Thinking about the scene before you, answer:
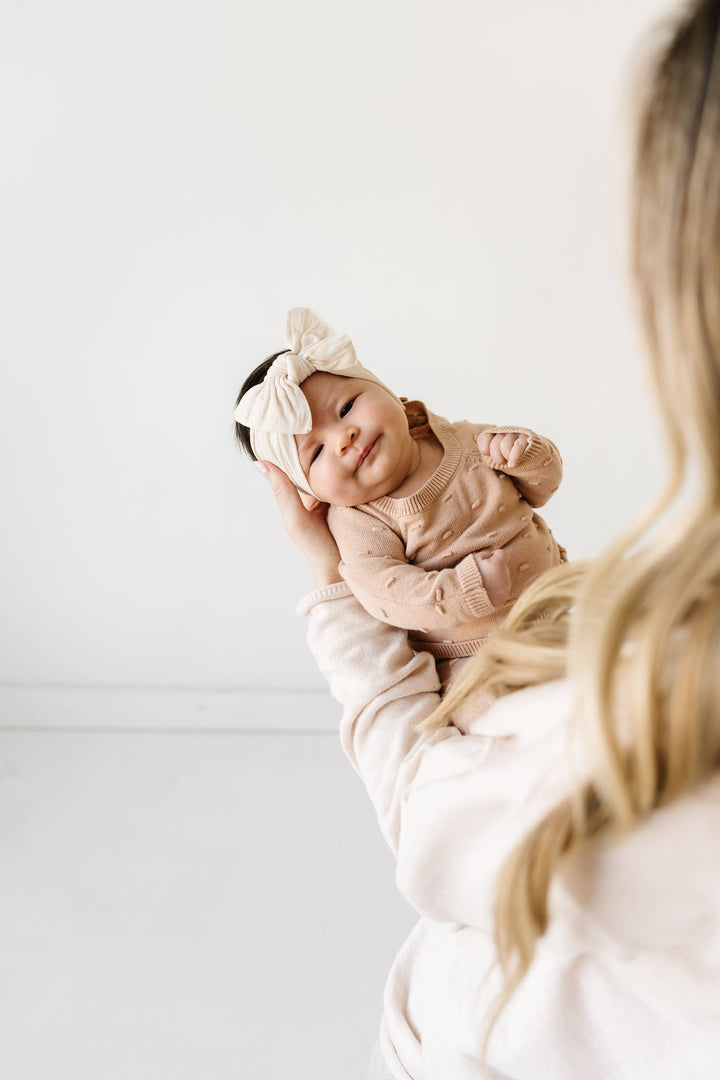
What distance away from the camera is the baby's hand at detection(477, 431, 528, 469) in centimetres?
101

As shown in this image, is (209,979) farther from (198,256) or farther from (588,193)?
(588,193)

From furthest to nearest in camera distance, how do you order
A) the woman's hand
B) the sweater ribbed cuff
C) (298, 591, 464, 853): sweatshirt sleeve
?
the woman's hand, the sweater ribbed cuff, (298, 591, 464, 853): sweatshirt sleeve

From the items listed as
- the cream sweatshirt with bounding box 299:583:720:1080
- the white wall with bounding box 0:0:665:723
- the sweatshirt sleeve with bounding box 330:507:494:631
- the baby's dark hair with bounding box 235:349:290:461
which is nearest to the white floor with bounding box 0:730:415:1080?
the white wall with bounding box 0:0:665:723

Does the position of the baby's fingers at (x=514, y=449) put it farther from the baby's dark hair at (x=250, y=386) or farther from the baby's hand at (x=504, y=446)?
the baby's dark hair at (x=250, y=386)

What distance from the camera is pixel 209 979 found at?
149 cm

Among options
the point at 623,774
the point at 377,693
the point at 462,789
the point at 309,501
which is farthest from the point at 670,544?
the point at 309,501

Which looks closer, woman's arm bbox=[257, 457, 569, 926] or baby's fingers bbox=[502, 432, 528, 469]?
woman's arm bbox=[257, 457, 569, 926]

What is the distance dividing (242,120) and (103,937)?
1.52m

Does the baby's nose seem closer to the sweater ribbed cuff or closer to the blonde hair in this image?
the sweater ribbed cuff

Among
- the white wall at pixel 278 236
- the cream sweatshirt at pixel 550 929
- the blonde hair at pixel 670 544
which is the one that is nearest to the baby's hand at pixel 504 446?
the cream sweatshirt at pixel 550 929

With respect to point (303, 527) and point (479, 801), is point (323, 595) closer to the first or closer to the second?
point (303, 527)

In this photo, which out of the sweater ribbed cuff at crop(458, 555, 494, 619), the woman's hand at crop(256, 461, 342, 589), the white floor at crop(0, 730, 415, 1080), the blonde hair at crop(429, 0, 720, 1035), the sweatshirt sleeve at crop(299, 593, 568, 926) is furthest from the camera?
the white floor at crop(0, 730, 415, 1080)

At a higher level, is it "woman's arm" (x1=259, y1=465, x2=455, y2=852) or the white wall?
the white wall

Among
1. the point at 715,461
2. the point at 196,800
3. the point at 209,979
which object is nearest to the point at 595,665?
the point at 715,461
